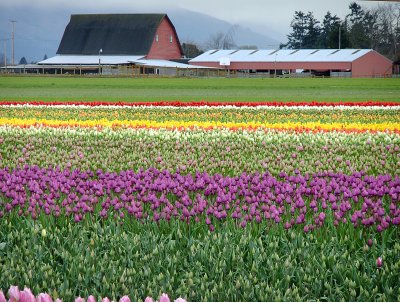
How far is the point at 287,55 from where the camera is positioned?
92.3m

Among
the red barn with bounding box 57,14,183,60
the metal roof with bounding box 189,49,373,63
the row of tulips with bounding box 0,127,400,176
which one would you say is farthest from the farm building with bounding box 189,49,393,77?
the row of tulips with bounding box 0,127,400,176

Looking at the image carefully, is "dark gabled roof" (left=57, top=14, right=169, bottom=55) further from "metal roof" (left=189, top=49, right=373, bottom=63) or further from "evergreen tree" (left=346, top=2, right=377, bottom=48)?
"evergreen tree" (left=346, top=2, right=377, bottom=48)

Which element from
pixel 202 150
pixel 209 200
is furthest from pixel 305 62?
pixel 209 200

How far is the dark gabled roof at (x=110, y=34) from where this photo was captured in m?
93.4

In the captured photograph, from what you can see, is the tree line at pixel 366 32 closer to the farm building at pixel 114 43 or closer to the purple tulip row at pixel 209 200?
the farm building at pixel 114 43

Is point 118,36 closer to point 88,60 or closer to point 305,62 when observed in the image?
point 88,60

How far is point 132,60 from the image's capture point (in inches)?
3413

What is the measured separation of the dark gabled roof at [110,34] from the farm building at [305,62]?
7788 mm

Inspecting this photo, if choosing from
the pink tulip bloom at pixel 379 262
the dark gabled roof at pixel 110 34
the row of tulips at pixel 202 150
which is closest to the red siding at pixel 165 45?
the dark gabled roof at pixel 110 34

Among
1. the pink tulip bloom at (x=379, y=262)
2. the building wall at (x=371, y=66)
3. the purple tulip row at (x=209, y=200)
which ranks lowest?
the pink tulip bloom at (x=379, y=262)

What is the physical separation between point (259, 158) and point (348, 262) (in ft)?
17.7

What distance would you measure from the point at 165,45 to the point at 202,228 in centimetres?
9504

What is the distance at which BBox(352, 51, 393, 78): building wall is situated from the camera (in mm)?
83000

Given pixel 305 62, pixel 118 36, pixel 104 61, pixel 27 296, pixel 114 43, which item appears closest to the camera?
pixel 27 296
